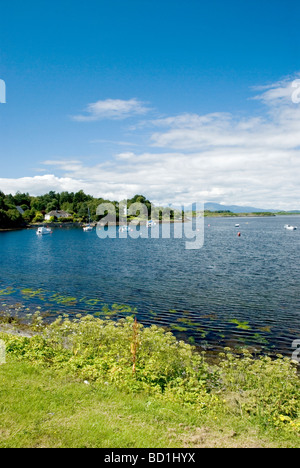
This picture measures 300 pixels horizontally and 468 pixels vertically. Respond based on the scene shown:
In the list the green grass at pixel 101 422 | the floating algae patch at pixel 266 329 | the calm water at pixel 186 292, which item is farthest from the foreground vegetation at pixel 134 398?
the floating algae patch at pixel 266 329

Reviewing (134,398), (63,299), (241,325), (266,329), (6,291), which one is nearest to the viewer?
(134,398)

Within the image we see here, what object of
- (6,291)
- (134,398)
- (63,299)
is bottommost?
(63,299)

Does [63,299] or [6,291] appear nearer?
[63,299]

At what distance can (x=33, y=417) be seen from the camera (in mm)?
8336

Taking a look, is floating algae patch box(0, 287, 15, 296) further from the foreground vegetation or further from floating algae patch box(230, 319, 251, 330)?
floating algae patch box(230, 319, 251, 330)

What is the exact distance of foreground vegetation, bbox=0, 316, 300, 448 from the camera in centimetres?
778

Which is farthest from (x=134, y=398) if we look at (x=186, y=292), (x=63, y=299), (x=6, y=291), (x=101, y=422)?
(x=6, y=291)

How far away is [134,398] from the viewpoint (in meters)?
10.1

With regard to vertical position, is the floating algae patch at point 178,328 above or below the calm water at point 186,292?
below

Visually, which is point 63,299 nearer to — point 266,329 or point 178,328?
point 178,328

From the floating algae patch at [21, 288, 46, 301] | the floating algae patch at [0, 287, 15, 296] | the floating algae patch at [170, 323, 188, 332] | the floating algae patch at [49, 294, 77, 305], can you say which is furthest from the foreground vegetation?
the floating algae patch at [0, 287, 15, 296]

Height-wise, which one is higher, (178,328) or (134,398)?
(134,398)

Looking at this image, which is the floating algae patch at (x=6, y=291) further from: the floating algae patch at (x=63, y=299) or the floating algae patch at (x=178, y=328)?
the floating algae patch at (x=178, y=328)

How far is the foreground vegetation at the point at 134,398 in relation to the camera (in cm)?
778
